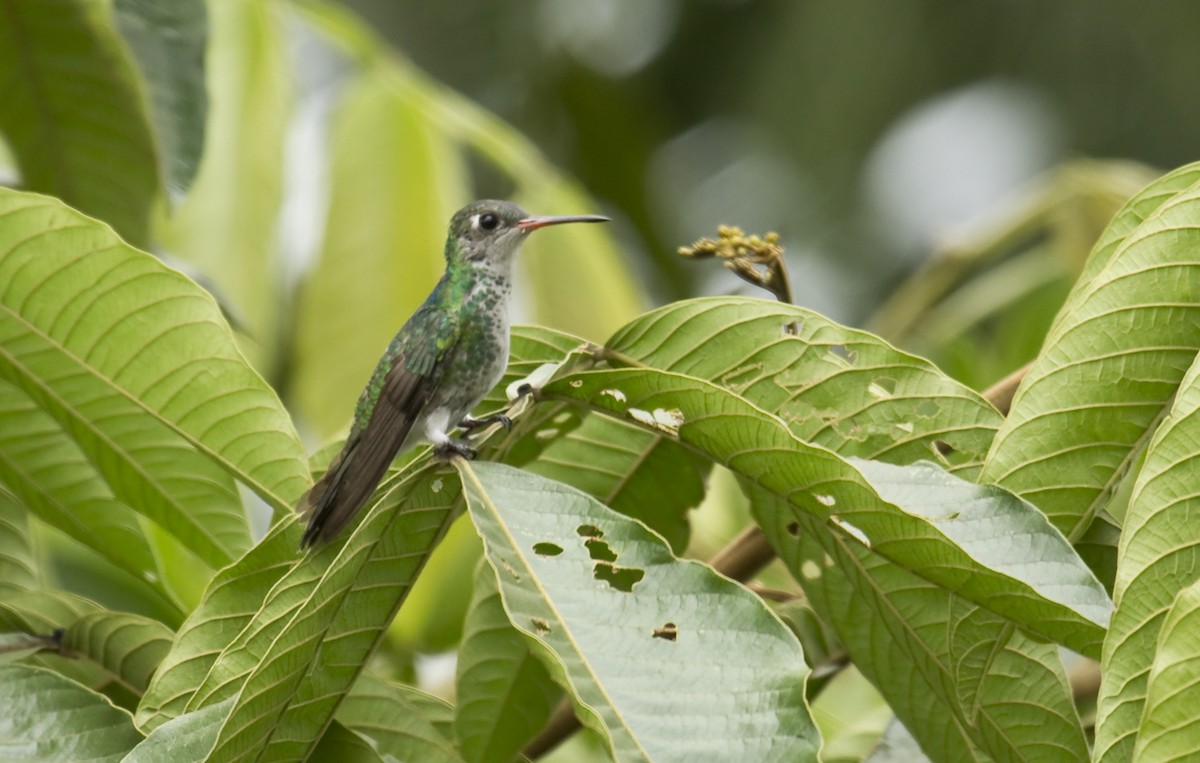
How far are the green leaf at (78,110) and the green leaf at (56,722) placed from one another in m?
1.15

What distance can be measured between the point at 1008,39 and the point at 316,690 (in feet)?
47.4

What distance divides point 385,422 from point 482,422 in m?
0.16

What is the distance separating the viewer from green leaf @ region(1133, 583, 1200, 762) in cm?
131

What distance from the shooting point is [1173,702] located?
1.32 m

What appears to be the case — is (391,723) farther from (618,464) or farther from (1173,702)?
(1173,702)

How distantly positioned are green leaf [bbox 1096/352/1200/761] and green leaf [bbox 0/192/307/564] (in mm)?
1092

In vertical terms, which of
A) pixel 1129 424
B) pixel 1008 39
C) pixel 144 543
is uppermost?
pixel 1129 424

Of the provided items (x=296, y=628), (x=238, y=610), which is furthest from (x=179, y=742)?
(x=238, y=610)

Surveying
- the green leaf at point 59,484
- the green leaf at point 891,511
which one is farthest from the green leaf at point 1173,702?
the green leaf at point 59,484

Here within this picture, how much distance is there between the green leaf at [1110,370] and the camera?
5.38ft

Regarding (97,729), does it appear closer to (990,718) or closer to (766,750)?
(766,750)

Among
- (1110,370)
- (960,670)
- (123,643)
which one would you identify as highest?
(1110,370)

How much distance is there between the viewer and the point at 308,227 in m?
4.58

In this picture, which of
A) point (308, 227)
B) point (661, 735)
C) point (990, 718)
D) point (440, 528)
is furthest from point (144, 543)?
point (308, 227)
